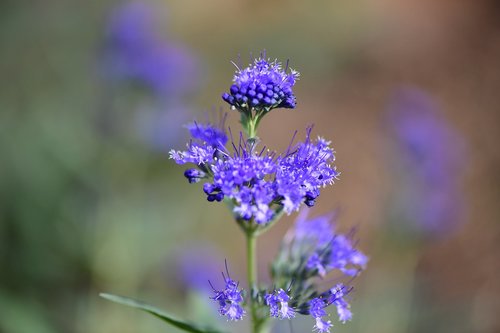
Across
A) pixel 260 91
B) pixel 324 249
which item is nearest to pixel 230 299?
pixel 324 249

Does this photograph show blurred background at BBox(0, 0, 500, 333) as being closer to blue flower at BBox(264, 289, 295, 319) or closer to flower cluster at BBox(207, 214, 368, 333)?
flower cluster at BBox(207, 214, 368, 333)

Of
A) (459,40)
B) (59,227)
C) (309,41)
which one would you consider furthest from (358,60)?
(59,227)

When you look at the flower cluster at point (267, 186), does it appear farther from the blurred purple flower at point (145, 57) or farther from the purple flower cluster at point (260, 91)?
the blurred purple flower at point (145, 57)

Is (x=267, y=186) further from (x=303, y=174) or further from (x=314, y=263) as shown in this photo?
(x=314, y=263)

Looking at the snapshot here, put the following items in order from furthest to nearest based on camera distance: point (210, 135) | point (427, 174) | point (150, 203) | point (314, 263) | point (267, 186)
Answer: point (150, 203) → point (427, 174) → point (314, 263) → point (210, 135) → point (267, 186)

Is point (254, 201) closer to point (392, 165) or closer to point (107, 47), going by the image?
point (392, 165)
